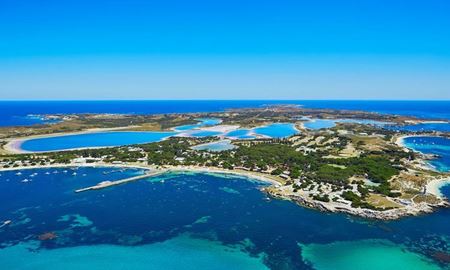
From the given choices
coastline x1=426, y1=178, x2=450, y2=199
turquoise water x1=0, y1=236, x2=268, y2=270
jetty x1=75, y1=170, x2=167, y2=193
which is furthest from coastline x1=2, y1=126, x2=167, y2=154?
coastline x1=426, y1=178, x2=450, y2=199

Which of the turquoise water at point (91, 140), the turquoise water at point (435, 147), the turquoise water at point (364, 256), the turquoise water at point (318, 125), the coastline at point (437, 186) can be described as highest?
the coastline at point (437, 186)

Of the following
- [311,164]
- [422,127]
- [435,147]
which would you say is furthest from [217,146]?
[422,127]

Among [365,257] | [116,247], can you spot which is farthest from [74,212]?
[365,257]

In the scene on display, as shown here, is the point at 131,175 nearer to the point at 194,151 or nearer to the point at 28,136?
the point at 194,151

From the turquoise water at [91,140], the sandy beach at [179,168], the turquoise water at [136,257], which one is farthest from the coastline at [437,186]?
the turquoise water at [91,140]

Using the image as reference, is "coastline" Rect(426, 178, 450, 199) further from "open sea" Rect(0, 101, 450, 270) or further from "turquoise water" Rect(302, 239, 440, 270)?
"turquoise water" Rect(302, 239, 440, 270)

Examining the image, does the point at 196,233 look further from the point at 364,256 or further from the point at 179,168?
the point at 179,168

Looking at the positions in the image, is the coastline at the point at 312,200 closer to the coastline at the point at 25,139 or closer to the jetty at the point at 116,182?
the jetty at the point at 116,182
